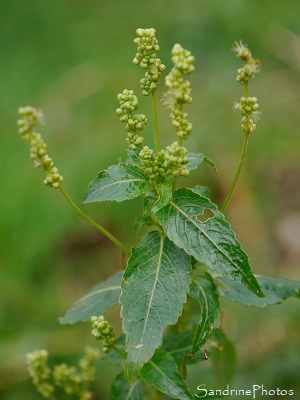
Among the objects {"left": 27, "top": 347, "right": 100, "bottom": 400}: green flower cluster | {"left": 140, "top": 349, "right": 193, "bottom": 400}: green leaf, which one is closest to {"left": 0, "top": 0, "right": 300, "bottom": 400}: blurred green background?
{"left": 27, "top": 347, "right": 100, "bottom": 400}: green flower cluster

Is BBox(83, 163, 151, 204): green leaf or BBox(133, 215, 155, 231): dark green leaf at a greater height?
BBox(83, 163, 151, 204): green leaf

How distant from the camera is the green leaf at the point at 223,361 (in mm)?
2604

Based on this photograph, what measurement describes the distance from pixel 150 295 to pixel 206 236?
0.82 feet

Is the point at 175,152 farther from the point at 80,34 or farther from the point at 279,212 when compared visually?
the point at 80,34

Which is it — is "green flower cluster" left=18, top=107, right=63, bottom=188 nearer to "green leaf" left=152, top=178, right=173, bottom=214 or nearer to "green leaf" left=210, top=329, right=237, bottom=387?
"green leaf" left=152, top=178, right=173, bottom=214

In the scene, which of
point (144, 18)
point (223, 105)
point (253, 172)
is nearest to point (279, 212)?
point (253, 172)

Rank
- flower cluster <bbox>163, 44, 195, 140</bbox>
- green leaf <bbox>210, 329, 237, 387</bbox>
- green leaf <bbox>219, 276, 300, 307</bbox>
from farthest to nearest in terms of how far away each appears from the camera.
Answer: green leaf <bbox>210, 329, 237, 387</bbox>, green leaf <bbox>219, 276, 300, 307</bbox>, flower cluster <bbox>163, 44, 195, 140</bbox>

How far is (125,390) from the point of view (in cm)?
243

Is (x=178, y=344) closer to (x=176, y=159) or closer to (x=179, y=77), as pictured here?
(x=176, y=159)

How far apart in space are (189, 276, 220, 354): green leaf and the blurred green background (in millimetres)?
1921

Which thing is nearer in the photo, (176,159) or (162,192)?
(176,159)

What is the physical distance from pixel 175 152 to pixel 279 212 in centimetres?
418

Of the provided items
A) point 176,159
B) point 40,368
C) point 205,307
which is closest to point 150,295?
point 205,307

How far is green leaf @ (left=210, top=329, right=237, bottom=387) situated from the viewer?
2.60 metres
